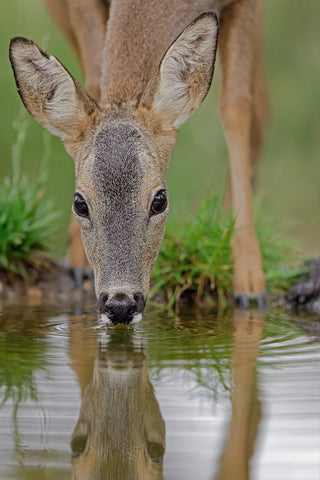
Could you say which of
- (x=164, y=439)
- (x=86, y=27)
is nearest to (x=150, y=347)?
(x=164, y=439)

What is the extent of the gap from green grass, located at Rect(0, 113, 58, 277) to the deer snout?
227 cm

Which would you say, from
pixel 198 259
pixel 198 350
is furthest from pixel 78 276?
pixel 198 350

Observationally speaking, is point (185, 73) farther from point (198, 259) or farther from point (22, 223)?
point (22, 223)

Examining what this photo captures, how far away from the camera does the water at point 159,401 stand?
107 inches

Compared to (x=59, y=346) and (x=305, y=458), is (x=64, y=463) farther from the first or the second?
(x=59, y=346)

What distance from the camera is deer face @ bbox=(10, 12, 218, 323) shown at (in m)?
4.60

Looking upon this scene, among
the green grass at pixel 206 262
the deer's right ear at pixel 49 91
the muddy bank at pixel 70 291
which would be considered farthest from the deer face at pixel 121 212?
the muddy bank at pixel 70 291

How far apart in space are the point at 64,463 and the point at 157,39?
12.1 ft

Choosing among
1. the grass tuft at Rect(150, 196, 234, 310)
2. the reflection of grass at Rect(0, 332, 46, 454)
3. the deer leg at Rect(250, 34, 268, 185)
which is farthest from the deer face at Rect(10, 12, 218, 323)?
the deer leg at Rect(250, 34, 268, 185)

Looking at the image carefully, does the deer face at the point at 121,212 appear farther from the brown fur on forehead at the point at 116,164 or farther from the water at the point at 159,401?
the water at the point at 159,401

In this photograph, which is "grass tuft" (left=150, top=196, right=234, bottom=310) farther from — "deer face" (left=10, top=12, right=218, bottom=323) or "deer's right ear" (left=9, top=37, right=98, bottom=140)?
"deer's right ear" (left=9, top=37, right=98, bottom=140)

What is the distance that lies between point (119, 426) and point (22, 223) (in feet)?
12.3

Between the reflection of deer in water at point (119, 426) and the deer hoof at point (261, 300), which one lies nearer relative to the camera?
the reflection of deer in water at point (119, 426)

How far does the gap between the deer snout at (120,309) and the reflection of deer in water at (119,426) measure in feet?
0.66
